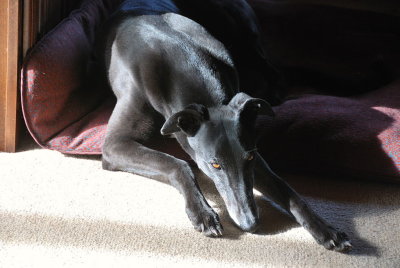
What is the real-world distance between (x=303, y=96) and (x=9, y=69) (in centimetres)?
131

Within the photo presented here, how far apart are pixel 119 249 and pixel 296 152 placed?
0.83 metres

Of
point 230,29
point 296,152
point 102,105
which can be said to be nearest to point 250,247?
point 296,152

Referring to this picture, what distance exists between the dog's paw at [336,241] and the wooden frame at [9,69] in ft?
4.08

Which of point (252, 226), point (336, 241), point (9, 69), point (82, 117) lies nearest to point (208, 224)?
point (252, 226)

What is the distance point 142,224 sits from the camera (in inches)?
69.4

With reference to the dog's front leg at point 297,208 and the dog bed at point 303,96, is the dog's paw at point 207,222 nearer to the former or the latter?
the dog's front leg at point 297,208

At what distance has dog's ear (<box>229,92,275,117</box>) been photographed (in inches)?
69.6

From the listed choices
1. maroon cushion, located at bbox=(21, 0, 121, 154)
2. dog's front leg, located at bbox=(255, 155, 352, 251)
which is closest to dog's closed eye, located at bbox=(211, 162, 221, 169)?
dog's front leg, located at bbox=(255, 155, 352, 251)

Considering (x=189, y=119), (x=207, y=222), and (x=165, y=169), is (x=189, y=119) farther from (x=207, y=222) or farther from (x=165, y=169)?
(x=207, y=222)

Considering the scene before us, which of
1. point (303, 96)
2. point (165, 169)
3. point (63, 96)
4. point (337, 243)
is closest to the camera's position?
point (337, 243)

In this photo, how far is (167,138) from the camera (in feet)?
7.02

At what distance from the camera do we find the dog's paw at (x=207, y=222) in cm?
170

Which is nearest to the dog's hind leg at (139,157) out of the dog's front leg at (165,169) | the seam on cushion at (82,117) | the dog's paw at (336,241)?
the dog's front leg at (165,169)

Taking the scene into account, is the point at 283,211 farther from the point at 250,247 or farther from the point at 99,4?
the point at 99,4
